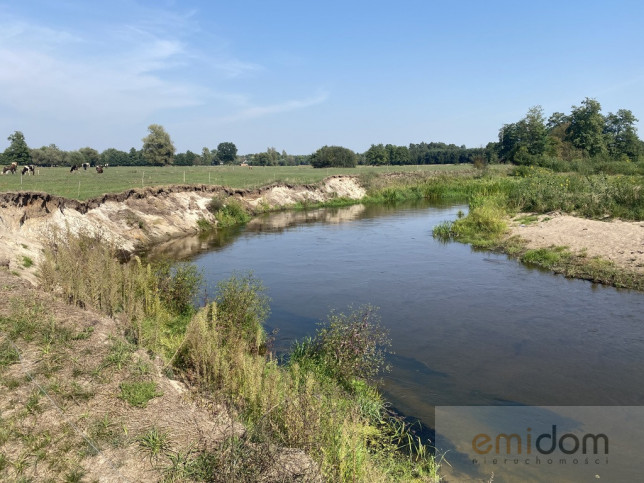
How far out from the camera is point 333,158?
4601 inches

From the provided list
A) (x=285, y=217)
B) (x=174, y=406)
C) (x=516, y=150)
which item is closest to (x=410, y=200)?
(x=285, y=217)

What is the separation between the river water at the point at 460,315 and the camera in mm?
9242

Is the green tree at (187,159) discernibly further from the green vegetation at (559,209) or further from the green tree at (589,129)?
the green vegetation at (559,209)

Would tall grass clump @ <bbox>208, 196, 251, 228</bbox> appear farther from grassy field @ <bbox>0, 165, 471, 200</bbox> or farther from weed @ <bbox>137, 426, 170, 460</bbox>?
weed @ <bbox>137, 426, 170, 460</bbox>

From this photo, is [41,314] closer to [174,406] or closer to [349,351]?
[174,406]

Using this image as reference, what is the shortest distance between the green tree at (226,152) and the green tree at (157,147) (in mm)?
72708

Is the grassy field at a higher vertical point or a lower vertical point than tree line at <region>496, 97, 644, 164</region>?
lower

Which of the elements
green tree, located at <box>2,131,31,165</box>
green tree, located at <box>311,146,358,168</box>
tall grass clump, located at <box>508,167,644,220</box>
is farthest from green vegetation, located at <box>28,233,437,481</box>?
green tree, located at <box>311,146,358,168</box>

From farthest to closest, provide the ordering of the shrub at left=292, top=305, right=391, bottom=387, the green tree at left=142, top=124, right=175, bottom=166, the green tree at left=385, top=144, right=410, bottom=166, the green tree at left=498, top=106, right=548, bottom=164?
the green tree at left=385, top=144, right=410, bottom=166 → the green tree at left=142, top=124, right=175, bottom=166 → the green tree at left=498, top=106, right=548, bottom=164 → the shrub at left=292, top=305, right=391, bottom=387

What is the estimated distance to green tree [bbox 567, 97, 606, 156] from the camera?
80938 mm

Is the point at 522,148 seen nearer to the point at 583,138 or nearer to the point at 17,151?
the point at 583,138

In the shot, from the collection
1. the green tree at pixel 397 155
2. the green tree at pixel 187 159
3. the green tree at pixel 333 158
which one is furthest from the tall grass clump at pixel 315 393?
the green tree at pixel 397 155

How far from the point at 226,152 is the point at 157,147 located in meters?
79.2

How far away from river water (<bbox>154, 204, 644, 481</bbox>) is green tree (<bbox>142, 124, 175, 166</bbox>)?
3353 inches
